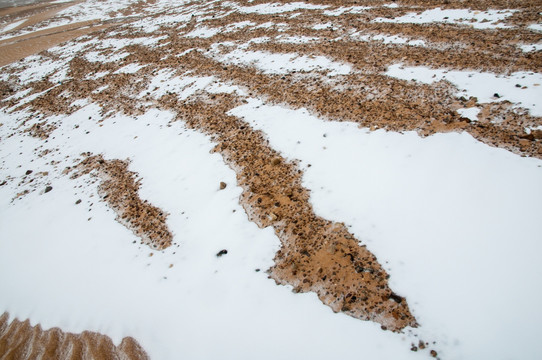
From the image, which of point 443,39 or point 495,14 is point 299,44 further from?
point 495,14

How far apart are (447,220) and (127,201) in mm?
6027

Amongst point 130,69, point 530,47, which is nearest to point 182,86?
point 130,69

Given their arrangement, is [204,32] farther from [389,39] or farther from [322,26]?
[389,39]

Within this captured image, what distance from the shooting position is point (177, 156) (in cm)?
739

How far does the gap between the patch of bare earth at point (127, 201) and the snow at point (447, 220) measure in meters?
2.90

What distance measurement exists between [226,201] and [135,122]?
5.52 metres

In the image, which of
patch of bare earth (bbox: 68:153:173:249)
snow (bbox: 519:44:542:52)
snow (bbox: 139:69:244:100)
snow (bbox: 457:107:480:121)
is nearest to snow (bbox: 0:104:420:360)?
patch of bare earth (bbox: 68:153:173:249)

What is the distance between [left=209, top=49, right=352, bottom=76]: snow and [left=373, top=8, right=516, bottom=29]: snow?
4456 mm

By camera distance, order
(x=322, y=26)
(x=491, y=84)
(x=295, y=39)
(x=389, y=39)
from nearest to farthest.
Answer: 1. (x=491, y=84)
2. (x=389, y=39)
3. (x=295, y=39)
4. (x=322, y=26)

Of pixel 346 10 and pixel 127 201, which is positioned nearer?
pixel 127 201

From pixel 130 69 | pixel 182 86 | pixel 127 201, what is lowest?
pixel 127 201

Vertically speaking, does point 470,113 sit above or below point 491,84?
below

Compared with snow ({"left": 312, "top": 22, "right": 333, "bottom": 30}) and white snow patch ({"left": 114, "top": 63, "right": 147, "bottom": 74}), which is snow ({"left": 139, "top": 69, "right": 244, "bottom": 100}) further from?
snow ({"left": 312, "top": 22, "right": 333, "bottom": 30})

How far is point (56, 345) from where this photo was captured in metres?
4.40
